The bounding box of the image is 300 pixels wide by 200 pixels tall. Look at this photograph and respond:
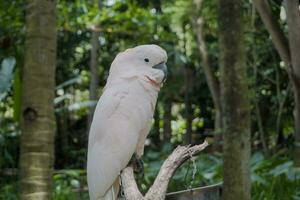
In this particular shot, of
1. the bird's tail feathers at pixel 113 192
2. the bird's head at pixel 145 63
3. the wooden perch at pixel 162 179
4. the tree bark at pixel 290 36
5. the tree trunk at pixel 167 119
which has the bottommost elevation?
the tree trunk at pixel 167 119

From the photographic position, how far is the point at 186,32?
327 inches

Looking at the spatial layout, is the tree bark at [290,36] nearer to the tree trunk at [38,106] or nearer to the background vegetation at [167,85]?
the background vegetation at [167,85]

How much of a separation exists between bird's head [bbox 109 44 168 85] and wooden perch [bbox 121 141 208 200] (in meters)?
0.31

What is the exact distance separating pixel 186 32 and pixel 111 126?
651 cm

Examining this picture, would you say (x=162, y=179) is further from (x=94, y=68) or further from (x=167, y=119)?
(x=167, y=119)

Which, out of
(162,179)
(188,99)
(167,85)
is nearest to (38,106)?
(162,179)

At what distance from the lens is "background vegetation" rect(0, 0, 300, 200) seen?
425 centimetres

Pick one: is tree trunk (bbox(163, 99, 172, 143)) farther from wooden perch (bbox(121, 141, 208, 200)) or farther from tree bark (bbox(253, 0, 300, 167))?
wooden perch (bbox(121, 141, 208, 200))

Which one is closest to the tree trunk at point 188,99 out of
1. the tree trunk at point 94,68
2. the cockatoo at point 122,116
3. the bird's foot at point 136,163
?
the tree trunk at point 94,68

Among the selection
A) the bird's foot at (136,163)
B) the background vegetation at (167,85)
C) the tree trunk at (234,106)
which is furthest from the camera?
the background vegetation at (167,85)

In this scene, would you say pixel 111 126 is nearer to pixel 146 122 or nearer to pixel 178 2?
pixel 146 122

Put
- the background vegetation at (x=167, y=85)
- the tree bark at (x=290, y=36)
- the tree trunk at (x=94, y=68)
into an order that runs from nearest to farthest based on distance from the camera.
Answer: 1. the tree bark at (x=290, y=36)
2. the background vegetation at (x=167, y=85)
3. the tree trunk at (x=94, y=68)

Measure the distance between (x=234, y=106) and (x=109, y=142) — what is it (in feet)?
3.59

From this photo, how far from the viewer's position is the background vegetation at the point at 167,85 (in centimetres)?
425
